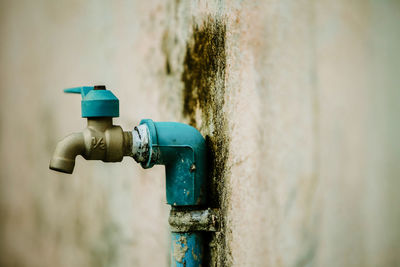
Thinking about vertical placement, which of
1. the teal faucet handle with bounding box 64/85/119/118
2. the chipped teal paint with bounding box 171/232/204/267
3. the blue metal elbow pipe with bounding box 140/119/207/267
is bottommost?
the chipped teal paint with bounding box 171/232/204/267

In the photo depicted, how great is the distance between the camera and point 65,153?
1.21 m

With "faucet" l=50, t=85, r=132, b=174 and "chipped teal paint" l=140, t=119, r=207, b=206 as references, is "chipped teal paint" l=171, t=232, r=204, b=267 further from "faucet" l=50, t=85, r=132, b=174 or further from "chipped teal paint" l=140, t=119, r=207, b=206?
"faucet" l=50, t=85, r=132, b=174

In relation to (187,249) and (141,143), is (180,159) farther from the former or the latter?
(187,249)

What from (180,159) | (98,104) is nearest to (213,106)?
(180,159)

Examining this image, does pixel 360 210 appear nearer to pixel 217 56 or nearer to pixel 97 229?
pixel 217 56

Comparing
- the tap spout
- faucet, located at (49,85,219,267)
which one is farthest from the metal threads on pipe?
the tap spout

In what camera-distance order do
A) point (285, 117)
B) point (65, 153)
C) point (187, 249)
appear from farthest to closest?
1. point (285, 117)
2. point (187, 249)
3. point (65, 153)

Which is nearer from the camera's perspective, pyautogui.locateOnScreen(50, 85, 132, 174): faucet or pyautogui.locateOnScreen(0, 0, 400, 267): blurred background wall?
pyautogui.locateOnScreen(50, 85, 132, 174): faucet

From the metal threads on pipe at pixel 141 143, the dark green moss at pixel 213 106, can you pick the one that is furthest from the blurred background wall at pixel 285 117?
the metal threads on pipe at pixel 141 143

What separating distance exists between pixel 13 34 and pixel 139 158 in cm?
220

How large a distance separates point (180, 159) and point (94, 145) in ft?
0.68

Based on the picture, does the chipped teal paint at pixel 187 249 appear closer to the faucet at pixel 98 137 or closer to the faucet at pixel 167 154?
the faucet at pixel 167 154

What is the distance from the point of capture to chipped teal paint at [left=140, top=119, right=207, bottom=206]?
1.28 meters

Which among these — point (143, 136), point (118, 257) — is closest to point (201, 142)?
point (143, 136)
